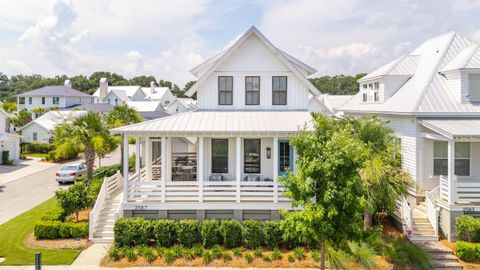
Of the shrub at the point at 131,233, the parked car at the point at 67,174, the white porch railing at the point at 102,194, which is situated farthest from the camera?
the parked car at the point at 67,174

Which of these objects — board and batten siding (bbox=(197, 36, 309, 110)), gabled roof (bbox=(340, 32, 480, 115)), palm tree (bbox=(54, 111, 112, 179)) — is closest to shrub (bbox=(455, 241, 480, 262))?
gabled roof (bbox=(340, 32, 480, 115))

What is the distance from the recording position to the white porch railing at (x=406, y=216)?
1667 centimetres

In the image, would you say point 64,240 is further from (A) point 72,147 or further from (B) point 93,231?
(A) point 72,147

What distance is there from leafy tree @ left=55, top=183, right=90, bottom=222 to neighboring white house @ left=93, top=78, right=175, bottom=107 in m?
64.0

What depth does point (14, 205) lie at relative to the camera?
75.9ft

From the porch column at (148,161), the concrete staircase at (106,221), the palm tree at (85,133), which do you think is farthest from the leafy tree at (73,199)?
the palm tree at (85,133)

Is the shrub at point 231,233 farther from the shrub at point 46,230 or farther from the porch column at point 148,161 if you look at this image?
the shrub at point 46,230

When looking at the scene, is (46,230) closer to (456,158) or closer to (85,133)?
(85,133)

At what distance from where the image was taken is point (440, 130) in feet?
56.6

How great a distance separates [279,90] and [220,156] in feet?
16.9

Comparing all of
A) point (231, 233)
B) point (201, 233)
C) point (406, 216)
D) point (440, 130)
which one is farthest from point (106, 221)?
point (440, 130)

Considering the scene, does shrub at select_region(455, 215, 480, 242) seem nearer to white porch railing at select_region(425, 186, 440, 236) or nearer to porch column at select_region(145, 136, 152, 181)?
white porch railing at select_region(425, 186, 440, 236)

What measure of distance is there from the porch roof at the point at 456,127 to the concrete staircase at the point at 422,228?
4.03 m

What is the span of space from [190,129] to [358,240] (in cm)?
906
